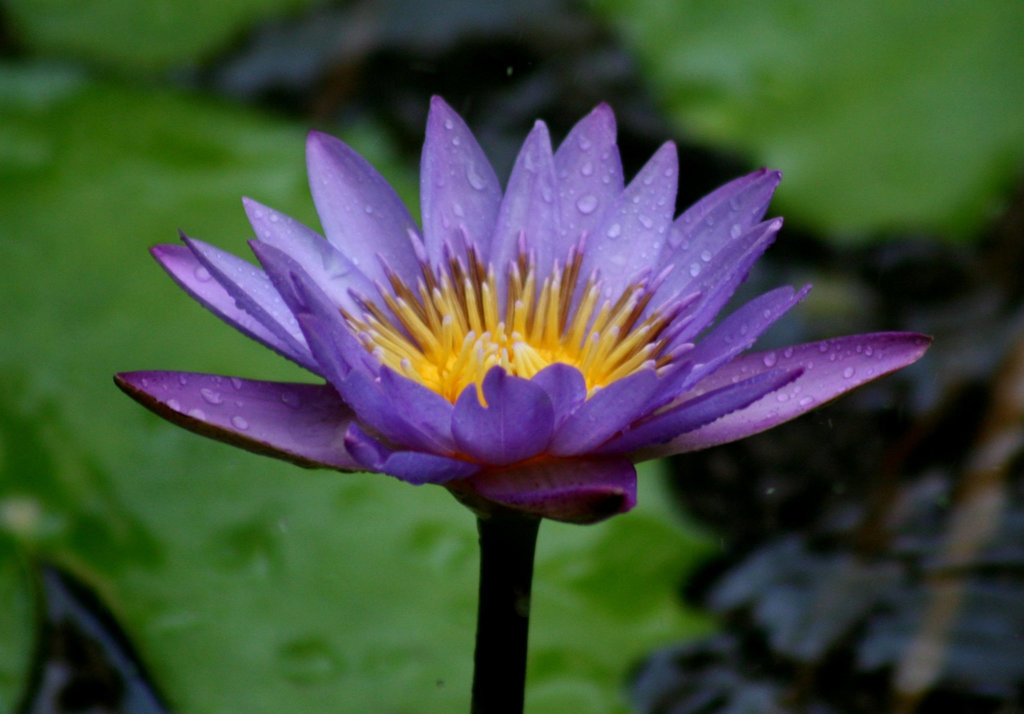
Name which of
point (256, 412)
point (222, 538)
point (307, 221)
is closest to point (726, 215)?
point (256, 412)

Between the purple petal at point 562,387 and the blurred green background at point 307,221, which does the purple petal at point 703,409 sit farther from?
the blurred green background at point 307,221

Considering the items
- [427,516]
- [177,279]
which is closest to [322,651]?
[427,516]

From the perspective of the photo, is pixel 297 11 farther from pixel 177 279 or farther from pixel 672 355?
pixel 672 355

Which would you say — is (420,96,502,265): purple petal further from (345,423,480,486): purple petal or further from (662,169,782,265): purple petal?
(345,423,480,486): purple petal

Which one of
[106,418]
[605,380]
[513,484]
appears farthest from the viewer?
[106,418]

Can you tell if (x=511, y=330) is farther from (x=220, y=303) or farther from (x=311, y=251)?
(x=220, y=303)
